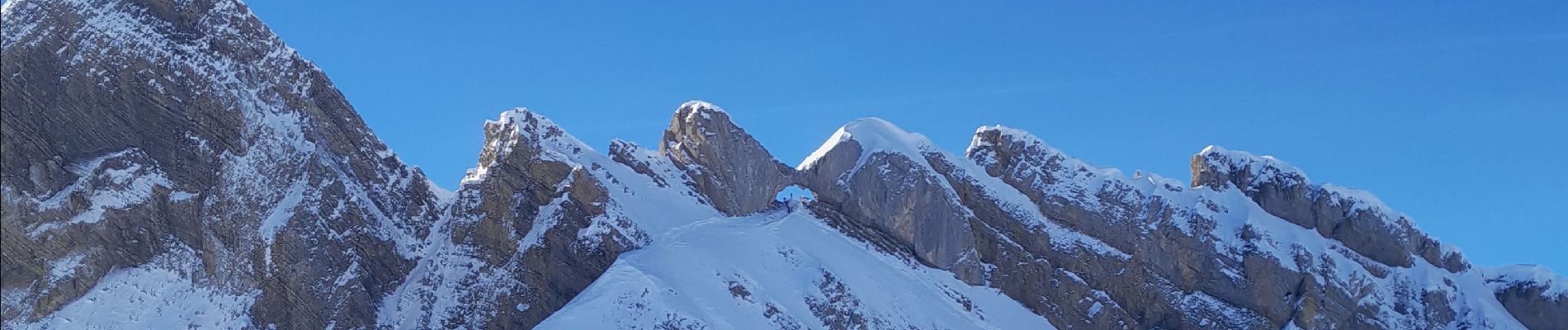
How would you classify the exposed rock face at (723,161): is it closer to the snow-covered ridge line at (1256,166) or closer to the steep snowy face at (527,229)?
the steep snowy face at (527,229)

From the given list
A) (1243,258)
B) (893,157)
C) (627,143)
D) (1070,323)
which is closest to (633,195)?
(627,143)

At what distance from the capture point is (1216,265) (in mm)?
148500

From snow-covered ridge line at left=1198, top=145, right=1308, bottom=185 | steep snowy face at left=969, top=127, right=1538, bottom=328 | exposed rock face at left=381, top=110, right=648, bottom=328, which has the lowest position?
exposed rock face at left=381, top=110, right=648, bottom=328

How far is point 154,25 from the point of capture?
135 meters

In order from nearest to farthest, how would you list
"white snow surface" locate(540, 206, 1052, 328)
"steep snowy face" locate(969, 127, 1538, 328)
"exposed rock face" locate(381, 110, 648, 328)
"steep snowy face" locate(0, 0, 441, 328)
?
"steep snowy face" locate(0, 0, 441, 328)
"white snow surface" locate(540, 206, 1052, 328)
"exposed rock face" locate(381, 110, 648, 328)
"steep snowy face" locate(969, 127, 1538, 328)

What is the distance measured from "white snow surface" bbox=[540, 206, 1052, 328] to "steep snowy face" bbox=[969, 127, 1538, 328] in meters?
6.92

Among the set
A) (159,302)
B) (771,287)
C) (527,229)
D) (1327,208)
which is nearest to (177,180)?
(159,302)

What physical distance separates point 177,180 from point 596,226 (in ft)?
68.7

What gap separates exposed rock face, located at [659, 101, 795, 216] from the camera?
14312cm

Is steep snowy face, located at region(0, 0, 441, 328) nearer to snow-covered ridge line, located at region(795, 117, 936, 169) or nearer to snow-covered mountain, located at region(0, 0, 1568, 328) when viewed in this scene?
snow-covered mountain, located at region(0, 0, 1568, 328)

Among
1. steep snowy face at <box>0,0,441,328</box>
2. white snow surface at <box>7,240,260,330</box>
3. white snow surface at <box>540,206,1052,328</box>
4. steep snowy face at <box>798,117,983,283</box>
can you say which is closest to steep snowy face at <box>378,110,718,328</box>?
white snow surface at <box>540,206,1052,328</box>

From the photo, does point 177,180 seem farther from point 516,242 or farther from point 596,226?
point 596,226

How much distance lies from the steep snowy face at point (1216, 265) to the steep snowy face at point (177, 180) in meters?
36.8

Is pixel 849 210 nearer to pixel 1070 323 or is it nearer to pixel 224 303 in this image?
pixel 1070 323
